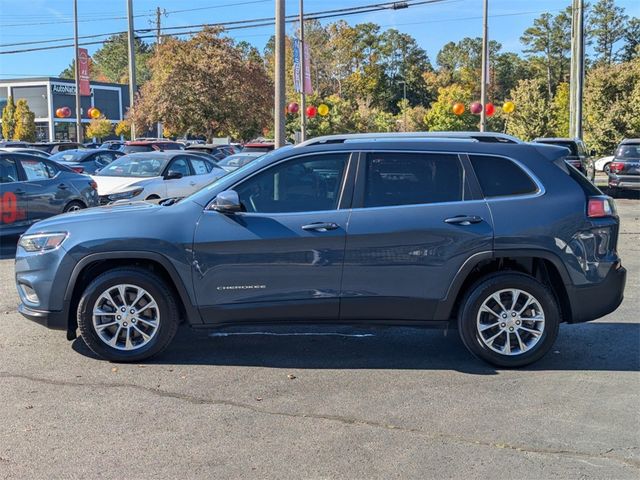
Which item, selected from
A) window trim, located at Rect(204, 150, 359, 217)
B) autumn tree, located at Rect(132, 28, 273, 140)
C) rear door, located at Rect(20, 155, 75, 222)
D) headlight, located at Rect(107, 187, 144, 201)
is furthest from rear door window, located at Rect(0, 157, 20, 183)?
autumn tree, located at Rect(132, 28, 273, 140)

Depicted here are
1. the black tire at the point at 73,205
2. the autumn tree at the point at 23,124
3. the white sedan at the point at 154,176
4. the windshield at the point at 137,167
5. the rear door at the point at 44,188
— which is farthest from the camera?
the autumn tree at the point at 23,124

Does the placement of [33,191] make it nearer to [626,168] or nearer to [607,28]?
[626,168]

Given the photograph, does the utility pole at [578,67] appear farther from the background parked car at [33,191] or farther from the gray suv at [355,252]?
the gray suv at [355,252]

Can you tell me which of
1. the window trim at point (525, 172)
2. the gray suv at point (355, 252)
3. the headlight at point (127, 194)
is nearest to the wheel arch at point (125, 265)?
the gray suv at point (355, 252)

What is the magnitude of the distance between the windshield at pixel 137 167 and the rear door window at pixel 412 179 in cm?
923

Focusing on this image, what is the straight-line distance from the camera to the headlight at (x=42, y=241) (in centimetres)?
537

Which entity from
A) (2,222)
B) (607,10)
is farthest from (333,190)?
(607,10)

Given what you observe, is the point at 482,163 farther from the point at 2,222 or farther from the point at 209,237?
the point at 2,222

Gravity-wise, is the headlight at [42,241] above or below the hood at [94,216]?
below

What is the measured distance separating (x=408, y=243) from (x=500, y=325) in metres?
0.99

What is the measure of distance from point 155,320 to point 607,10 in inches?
3297

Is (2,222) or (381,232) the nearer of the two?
(381,232)

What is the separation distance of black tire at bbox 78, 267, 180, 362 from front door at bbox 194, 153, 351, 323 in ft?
0.93

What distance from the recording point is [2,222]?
1126 cm
